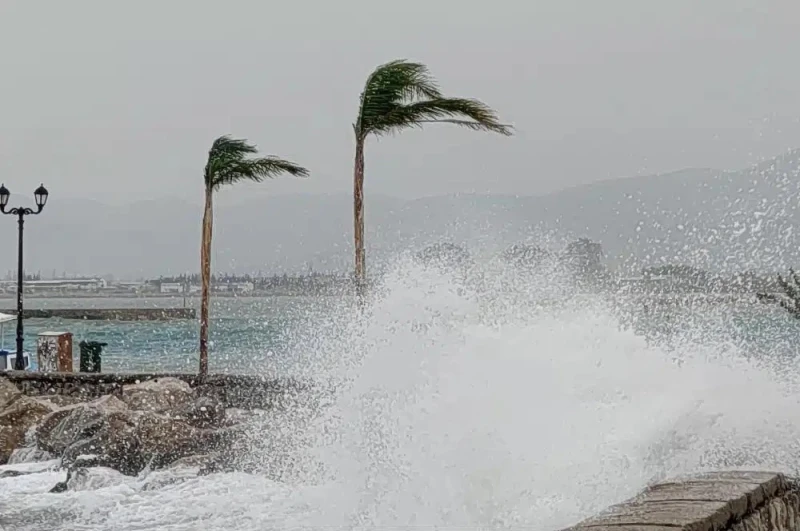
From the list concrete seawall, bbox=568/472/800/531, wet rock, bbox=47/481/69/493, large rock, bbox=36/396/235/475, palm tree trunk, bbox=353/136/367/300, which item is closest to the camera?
concrete seawall, bbox=568/472/800/531

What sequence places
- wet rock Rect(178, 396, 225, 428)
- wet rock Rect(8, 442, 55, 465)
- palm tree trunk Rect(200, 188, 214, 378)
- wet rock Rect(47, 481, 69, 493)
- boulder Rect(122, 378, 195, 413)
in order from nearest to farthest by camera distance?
1. wet rock Rect(47, 481, 69, 493)
2. wet rock Rect(8, 442, 55, 465)
3. wet rock Rect(178, 396, 225, 428)
4. boulder Rect(122, 378, 195, 413)
5. palm tree trunk Rect(200, 188, 214, 378)

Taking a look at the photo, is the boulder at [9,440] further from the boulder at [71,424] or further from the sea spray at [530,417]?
the sea spray at [530,417]

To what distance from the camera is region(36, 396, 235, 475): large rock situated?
10609mm

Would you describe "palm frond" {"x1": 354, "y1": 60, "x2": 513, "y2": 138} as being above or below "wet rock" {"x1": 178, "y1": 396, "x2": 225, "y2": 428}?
above

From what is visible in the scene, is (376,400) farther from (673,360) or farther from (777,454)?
(777,454)

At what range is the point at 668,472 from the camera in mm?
4035

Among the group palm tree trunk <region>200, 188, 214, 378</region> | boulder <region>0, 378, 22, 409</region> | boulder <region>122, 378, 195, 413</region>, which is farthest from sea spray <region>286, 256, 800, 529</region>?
palm tree trunk <region>200, 188, 214, 378</region>

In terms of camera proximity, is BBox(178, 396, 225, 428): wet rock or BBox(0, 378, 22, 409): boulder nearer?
BBox(178, 396, 225, 428): wet rock

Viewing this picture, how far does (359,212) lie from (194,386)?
4189 millimetres

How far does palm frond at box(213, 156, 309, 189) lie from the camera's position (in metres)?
16.5

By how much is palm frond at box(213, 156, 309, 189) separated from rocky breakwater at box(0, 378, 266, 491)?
13.0 ft

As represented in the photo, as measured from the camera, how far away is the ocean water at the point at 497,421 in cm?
433

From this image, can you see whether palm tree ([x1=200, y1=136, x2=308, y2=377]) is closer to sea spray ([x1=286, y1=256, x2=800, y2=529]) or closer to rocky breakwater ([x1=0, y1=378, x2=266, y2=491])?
rocky breakwater ([x1=0, y1=378, x2=266, y2=491])

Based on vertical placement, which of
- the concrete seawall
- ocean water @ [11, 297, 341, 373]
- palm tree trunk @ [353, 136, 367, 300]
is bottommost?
ocean water @ [11, 297, 341, 373]
